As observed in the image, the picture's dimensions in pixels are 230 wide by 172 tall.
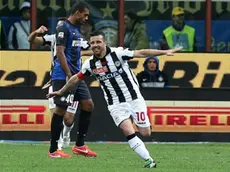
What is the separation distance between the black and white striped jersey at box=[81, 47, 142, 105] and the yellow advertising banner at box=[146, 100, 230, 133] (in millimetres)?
6125

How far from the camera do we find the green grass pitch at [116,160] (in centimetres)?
1235

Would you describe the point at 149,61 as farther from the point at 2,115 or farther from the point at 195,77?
the point at 2,115

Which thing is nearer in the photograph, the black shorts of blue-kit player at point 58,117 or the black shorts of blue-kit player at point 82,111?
the black shorts of blue-kit player at point 58,117

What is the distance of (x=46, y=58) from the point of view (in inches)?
760

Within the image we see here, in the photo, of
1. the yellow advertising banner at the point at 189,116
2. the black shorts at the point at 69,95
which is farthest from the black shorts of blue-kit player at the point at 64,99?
the yellow advertising banner at the point at 189,116

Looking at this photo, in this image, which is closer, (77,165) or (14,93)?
(77,165)

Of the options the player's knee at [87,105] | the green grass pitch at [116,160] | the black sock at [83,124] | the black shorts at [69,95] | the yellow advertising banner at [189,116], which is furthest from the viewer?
the yellow advertising banner at [189,116]

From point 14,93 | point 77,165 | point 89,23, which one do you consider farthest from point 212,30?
point 77,165

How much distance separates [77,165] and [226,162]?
217 centimetres

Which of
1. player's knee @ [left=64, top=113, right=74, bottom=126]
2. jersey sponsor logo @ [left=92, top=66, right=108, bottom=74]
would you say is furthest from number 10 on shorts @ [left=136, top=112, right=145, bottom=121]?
player's knee @ [left=64, top=113, right=74, bottom=126]

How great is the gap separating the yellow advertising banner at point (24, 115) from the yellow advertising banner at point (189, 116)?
203 centimetres

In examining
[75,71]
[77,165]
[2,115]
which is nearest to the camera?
[77,165]

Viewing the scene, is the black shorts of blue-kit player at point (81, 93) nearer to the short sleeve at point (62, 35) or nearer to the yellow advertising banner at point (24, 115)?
the short sleeve at point (62, 35)

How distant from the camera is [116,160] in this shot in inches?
545
